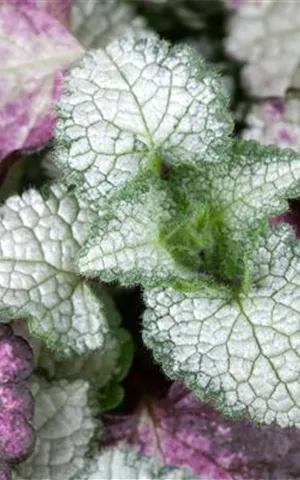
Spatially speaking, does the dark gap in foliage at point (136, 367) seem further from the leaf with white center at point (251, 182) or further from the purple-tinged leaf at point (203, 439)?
the leaf with white center at point (251, 182)

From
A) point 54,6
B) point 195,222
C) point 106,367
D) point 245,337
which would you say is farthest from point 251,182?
point 54,6

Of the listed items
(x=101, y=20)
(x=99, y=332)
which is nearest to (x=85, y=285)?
(x=99, y=332)

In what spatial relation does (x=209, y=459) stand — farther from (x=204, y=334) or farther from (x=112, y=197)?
(x=112, y=197)

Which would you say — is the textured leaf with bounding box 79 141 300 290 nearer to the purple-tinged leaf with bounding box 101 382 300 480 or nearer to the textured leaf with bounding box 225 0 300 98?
the purple-tinged leaf with bounding box 101 382 300 480

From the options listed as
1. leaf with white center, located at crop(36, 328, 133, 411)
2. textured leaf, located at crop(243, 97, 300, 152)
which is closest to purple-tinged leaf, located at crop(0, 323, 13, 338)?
leaf with white center, located at crop(36, 328, 133, 411)

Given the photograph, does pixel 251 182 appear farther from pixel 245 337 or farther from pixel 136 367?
pixel 136 367
